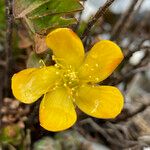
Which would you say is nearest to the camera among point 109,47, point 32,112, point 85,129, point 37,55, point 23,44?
point 109,47

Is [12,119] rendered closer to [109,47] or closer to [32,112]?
[32,112]

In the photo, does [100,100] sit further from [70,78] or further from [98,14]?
[98,14]

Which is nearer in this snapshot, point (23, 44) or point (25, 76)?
point (25, 76)

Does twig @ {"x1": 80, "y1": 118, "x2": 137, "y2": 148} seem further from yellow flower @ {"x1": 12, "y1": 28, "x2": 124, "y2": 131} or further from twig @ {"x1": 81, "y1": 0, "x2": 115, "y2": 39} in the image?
twig @ {"x1": 81, "y1": 0, "x2": 115, "y2": 39}

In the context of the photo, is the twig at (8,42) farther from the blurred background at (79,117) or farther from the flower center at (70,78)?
the flower center at (70,78)

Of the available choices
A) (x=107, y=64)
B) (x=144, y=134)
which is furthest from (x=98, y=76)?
(x=144, y=134)

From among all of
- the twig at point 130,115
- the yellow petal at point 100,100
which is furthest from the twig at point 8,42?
the twig at point 130,115

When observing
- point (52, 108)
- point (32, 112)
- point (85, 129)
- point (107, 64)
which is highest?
point (107, 64)
